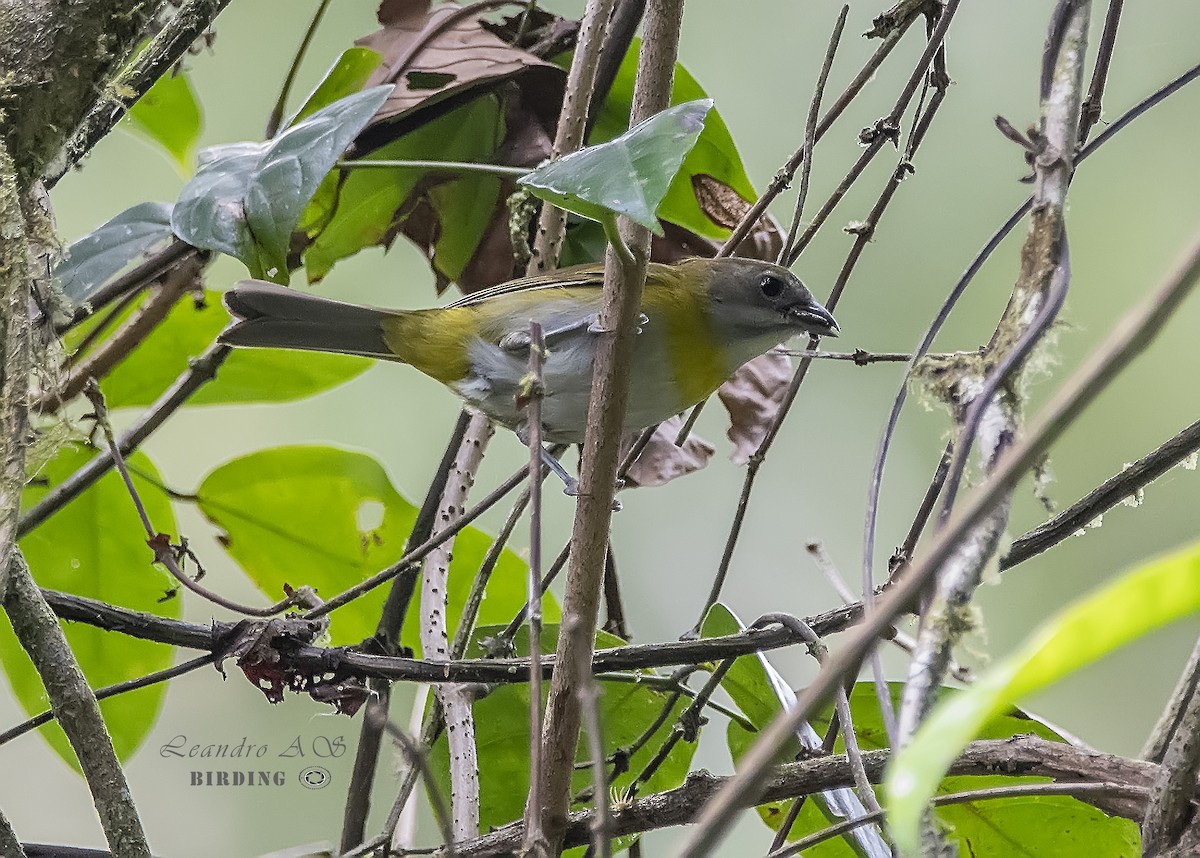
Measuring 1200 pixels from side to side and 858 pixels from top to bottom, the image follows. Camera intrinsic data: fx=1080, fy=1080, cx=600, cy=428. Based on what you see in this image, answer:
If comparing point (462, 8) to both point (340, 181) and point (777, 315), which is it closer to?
point (340, 181)

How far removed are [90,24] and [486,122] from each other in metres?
0.89

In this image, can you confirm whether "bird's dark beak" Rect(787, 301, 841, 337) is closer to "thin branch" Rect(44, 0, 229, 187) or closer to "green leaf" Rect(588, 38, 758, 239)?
"green leaf" Rect(588, 38, 758, 239)

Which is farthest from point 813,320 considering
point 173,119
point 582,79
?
point 173,119

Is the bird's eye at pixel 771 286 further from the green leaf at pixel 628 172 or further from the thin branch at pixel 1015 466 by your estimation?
the thin branch at pixel 1015 466

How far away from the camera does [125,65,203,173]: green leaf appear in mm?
2047

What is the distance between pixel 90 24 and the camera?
125 centimetres

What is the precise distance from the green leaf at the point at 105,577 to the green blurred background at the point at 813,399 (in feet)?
1.66

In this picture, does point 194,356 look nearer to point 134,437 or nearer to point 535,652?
point 134,437

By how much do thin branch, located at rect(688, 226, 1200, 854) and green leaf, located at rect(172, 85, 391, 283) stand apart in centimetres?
A: 114

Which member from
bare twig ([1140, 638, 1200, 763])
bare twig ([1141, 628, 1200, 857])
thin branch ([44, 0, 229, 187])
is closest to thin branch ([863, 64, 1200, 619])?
bare twig ([1141, 628, 1200, 857])

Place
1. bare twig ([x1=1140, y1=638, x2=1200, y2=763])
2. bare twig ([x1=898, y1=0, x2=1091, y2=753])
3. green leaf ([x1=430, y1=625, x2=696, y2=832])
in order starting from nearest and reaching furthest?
bare twig ([x1=898, y1=0, x2=1091, y2=753]), bare twig ([x1=1140, y1=638, x2=1200, y2=763]), green leaf ([x1=430, y1=625, x2=696, y2=832])

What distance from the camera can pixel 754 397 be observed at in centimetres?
215

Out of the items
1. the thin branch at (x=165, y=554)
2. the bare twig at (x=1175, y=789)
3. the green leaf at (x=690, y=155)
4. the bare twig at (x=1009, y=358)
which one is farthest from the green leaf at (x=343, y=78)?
the bare twig at (x=1175, y=789)

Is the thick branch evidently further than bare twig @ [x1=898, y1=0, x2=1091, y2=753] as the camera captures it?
Yes
